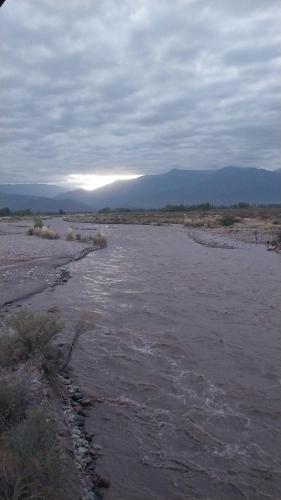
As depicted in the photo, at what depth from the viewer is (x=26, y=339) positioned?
28.7 feet

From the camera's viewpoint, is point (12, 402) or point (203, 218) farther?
point (203, 218)

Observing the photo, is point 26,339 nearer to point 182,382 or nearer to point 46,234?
point 182,382

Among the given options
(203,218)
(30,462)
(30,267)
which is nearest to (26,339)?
(30,462)

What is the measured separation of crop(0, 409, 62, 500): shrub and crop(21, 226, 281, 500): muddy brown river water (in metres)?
1.31

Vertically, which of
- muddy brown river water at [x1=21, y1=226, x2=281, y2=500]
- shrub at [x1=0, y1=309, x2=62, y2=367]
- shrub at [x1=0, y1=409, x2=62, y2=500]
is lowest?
muddy brown river water at [x1=21, y1=226, x2=281, y2=500]

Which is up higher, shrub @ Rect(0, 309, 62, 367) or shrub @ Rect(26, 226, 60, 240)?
shrub @ Rect(26, 226, 60, 240)

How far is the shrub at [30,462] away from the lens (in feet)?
15.3

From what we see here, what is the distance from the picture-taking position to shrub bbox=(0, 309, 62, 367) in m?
8.39

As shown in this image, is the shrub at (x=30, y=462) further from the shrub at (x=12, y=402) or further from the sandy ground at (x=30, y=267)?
the sandy ground at (x=30, y=267)

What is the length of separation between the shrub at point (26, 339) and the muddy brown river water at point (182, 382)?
3.90ft

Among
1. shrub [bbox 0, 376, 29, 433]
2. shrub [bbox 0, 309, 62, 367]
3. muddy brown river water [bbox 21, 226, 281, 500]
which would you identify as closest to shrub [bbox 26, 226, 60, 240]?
muddy brown river water [bbox 21, 226, 281, 500]

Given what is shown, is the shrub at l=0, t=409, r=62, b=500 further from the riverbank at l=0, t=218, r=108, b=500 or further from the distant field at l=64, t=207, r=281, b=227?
the distant field at l=64, t=207, r=281, b=227

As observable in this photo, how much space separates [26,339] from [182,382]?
3.28 metres

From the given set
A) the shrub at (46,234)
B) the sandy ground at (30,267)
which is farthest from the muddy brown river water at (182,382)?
the shrub at (46,234)
